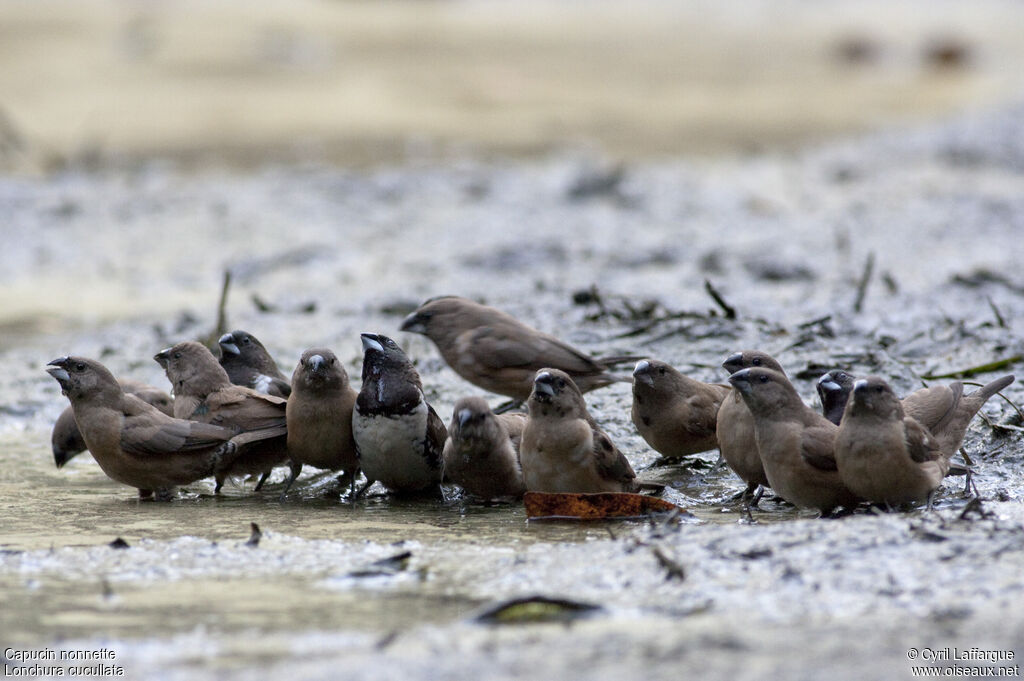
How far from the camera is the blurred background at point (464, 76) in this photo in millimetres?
17906

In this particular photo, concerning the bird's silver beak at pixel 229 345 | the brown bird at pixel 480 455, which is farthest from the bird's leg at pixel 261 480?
the brown bird at pixel 480 455

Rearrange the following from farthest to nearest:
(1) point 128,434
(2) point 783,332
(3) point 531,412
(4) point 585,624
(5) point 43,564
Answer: (2) point 783,332 → (1) point 128,434 → (3) point 531,412 → (5) point 43,564 → (4) point 585,624

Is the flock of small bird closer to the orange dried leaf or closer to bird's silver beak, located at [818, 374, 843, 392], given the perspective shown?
bird's silver beak, located at [818, 374, 843, 392]

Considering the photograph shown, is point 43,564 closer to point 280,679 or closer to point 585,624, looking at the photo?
point 280,679

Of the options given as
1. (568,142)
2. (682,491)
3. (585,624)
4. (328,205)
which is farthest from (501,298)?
(568,142)

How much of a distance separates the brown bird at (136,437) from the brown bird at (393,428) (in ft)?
2.21

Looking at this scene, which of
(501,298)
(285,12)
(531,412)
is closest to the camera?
(531,412)

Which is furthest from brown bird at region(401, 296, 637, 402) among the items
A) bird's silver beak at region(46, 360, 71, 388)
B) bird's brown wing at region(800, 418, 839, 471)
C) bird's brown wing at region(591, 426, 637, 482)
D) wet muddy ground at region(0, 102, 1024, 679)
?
bird's silver beak at region(46, 360, 71, 388)

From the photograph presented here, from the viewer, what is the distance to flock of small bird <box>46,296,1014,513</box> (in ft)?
17.6

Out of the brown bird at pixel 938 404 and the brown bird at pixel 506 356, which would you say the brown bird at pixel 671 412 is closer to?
the brown bird at pixel 938 404

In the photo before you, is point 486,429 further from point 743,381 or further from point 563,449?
point 743,381

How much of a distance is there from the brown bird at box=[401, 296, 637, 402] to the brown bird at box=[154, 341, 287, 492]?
115cm

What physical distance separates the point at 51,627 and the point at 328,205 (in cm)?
1076

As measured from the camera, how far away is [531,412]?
5.76 meters
